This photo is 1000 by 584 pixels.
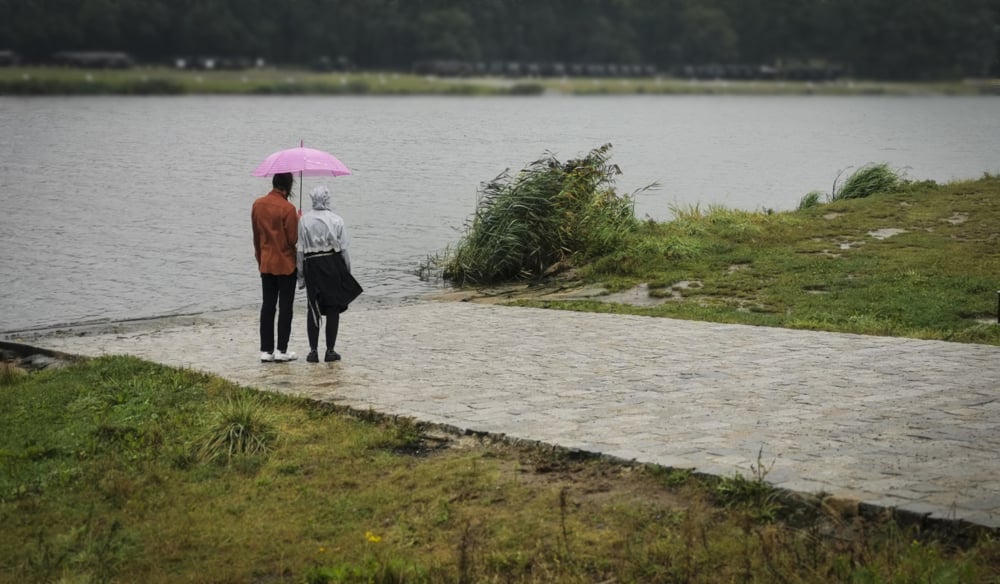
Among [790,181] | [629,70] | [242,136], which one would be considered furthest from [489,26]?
[790,181]

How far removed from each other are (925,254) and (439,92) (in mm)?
79801

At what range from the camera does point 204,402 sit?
10.6m

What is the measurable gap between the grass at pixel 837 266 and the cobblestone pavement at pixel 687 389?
4.00ft

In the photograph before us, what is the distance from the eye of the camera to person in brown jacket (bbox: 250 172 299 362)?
1237cm


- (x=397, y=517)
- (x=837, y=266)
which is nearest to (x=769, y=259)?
(x=837, y=266)

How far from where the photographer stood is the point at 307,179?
49125 millimetres

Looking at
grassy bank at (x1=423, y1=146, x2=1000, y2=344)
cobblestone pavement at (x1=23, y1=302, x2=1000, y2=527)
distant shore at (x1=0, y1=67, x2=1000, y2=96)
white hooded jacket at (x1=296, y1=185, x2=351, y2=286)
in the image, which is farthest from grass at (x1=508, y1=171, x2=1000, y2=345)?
distant shore at (x1=0, y1=67, x2=1000, y2=96)

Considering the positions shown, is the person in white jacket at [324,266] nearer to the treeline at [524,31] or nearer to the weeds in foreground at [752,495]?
the weeds in foreground at [752,495]

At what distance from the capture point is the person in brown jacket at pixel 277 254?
12367mm

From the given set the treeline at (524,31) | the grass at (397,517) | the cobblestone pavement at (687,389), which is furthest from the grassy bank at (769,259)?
the treeline at (524,31)

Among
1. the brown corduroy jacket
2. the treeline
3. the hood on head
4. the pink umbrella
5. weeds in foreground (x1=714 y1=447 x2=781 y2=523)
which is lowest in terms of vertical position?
weeds in foreground (x1=714 y1=447 x2=781 y2=523)

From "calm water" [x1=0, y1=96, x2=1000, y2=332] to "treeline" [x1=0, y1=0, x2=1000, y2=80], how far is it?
336 inches

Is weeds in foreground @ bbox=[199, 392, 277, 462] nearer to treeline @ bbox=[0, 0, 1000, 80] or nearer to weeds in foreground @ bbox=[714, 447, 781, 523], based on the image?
weeds in foreground @ bbox=[714, 447, 781, 523]

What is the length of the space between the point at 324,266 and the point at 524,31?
11025 cm
